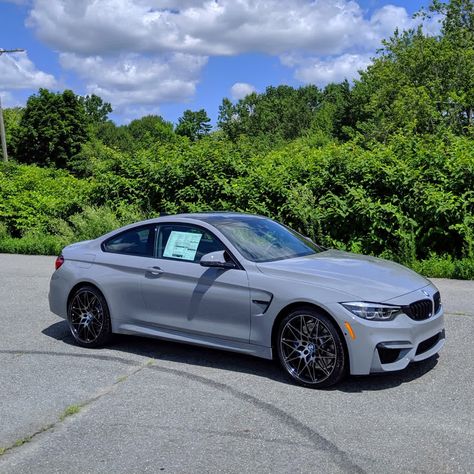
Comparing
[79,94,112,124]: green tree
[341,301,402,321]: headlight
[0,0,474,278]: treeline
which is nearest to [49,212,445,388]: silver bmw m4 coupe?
[341,301,402,321]: headlight

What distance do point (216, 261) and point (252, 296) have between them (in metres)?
0.50

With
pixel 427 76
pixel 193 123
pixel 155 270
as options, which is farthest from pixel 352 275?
pixel 193 123

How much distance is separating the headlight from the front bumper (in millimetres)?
37

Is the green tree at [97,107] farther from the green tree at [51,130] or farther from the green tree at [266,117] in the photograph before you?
the green tree at [51,130]

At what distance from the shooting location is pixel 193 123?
97.0m

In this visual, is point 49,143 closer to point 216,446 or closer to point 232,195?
point 232,195

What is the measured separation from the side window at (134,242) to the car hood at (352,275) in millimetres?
1500

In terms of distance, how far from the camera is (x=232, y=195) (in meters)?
14.2

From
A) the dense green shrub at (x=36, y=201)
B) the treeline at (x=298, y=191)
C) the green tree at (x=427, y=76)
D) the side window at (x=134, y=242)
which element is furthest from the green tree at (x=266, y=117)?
the side window at (x=134, y=242)

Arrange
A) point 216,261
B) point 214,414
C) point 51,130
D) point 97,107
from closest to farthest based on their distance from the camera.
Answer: point 214,414, point 216,261, point 51,130, point 97,107

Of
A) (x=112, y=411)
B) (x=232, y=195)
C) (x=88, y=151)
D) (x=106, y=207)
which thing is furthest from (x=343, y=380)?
(x=88, y=151)

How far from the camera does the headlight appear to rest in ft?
16.6

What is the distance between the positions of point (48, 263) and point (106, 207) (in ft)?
8.66

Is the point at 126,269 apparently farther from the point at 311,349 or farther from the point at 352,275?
the point at 352,275
